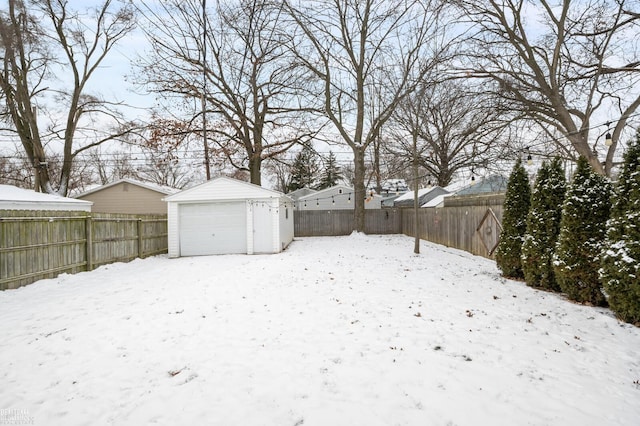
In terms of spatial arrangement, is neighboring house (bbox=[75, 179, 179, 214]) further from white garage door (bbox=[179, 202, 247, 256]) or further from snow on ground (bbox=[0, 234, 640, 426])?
snow on ground (bbox=[0, 234, 640, 426])

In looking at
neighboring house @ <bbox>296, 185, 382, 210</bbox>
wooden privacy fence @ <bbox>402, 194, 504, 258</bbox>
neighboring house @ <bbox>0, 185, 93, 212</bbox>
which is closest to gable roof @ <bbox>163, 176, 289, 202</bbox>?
neighboring house @ <bbox>0, 185, 93, 212</bbox>

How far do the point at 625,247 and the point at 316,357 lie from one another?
4209mm

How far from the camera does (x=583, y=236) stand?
5145 millimetres

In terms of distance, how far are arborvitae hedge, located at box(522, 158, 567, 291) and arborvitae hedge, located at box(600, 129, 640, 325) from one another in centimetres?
134

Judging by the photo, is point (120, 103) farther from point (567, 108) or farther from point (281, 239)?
point (567, 108)

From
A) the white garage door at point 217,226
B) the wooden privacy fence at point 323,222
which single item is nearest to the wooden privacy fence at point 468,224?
the wooden privacy fence at point 323,222

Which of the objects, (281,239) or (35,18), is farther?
(35,18)

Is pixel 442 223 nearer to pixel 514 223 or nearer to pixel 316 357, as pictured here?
pixel 514 223

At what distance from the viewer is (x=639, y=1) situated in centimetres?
936

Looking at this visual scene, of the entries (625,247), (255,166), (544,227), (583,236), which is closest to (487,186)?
(544,227)

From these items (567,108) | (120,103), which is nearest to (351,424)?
(567,108)

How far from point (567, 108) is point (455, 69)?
4.03 m

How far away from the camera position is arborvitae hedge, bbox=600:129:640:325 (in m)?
4.10

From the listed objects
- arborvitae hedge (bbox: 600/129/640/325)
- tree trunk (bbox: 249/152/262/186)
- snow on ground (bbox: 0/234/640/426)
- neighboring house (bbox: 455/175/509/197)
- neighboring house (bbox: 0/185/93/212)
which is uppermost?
tree trunk (bbox: 249/152/262/186)
